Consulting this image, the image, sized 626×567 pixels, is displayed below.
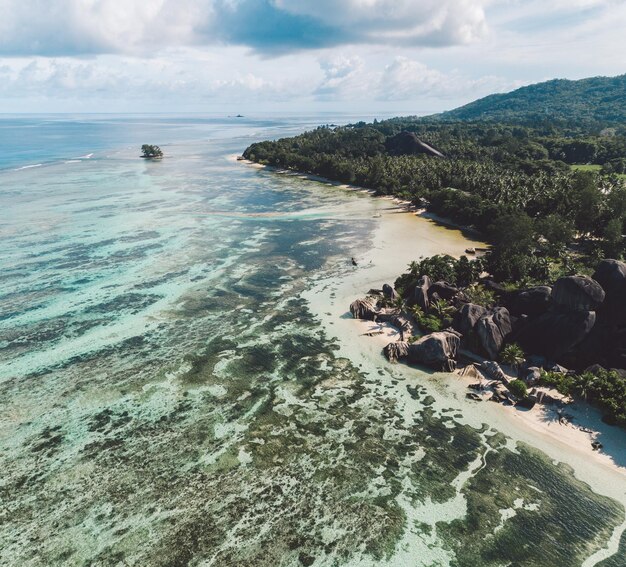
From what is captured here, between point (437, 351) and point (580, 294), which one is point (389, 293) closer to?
point (437, 351)

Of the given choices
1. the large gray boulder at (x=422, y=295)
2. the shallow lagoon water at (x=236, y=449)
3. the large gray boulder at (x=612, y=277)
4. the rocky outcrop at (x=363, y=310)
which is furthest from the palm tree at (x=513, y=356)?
the rocky outcrop at (x=363, y=310)

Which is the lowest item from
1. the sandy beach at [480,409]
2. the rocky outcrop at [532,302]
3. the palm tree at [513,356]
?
the sandy beach at [480,409]

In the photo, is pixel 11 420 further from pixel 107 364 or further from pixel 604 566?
pixel 604 566

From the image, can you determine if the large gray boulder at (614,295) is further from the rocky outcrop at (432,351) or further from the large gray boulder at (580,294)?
the rocky outcrop at (432,351)

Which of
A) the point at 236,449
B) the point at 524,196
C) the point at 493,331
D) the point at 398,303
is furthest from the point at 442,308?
the point at 524,196

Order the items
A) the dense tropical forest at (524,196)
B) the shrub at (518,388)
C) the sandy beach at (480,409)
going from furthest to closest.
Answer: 1. the dense tropical forest at (524,196)
2. the shrub at (518,388)
3. the sandy beach at (480,409)

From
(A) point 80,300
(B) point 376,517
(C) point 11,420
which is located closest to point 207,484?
(B) point 376,517
